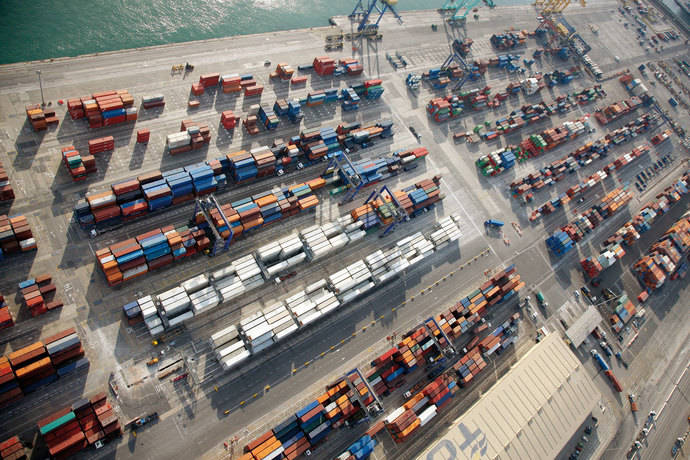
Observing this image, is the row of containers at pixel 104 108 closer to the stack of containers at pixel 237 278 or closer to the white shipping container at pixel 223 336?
the stack of containers at pixel 237 278

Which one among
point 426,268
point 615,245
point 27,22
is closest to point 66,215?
point 27,22

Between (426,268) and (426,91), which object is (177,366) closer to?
(426,268)

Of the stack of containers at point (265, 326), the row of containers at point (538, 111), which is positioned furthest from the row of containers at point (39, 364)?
the row of containers at point (538, 111)

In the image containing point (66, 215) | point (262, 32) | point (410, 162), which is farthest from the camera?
point (262, 32)

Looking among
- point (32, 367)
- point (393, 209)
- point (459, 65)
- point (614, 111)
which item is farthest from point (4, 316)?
point (614, 111)

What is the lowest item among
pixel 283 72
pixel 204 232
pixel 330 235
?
pixel 330 235

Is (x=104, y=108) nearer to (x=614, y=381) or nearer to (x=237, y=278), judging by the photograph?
(x=237, y=278)

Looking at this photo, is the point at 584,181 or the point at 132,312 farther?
the point at 584,181
